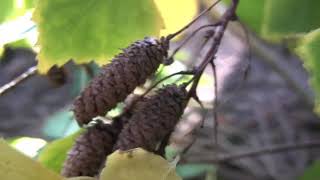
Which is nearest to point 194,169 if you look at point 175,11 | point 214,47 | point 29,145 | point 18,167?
point 29,145

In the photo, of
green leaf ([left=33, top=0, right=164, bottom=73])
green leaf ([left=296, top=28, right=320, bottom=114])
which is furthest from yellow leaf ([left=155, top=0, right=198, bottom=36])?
green leaf ([left=296, top=28, right=320, bottom=114])

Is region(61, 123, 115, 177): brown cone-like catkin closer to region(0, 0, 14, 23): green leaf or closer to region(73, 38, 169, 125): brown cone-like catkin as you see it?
region(73, 38, 169, 125): brown cone-like catkin

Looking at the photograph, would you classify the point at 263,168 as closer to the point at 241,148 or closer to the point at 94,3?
the point at 241,148

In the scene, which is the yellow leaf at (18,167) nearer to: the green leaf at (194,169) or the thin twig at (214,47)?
the thin twig at (214,47)

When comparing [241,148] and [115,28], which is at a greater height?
[115,28]

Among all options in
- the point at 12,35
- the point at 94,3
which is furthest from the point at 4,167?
the point at 12,35

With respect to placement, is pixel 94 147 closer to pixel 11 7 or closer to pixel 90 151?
pixel 90 151
